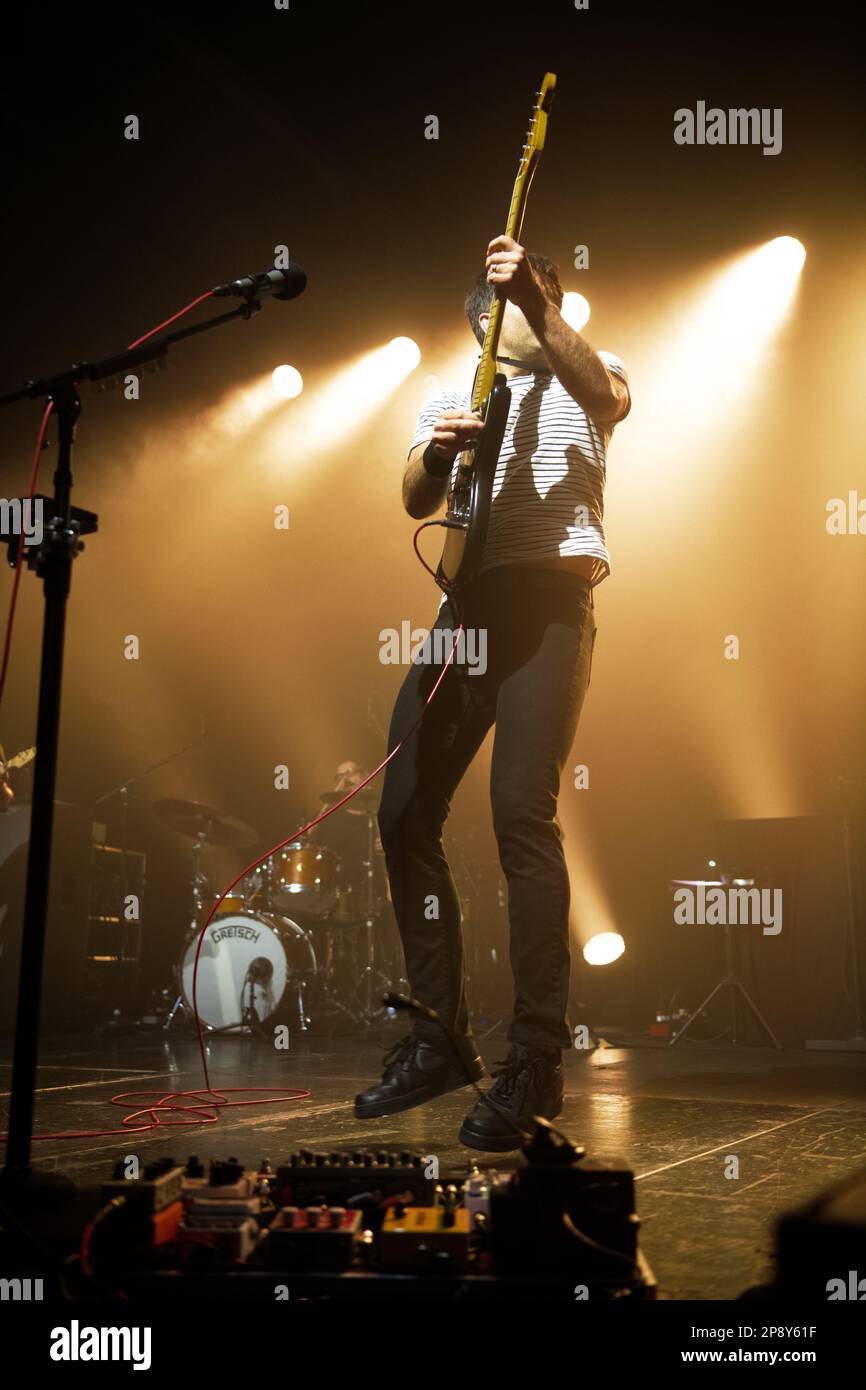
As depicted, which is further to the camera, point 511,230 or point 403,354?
point 403,354

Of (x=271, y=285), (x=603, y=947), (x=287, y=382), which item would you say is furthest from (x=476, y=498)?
(x=287, y=382)

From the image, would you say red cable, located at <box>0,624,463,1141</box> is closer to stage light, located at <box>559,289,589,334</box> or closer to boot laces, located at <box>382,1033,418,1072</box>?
boot laces, located at <box>382,1033,418,1072</box>

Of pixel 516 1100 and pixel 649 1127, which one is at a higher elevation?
pixel 516 1100

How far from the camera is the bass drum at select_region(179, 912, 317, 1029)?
625 cm

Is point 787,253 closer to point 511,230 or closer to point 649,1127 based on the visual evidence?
point 511,230

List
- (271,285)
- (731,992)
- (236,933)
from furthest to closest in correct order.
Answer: (236,933) < (731,992) < (271,285)

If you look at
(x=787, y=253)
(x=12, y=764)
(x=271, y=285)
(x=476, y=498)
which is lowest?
(x=12, y=764)

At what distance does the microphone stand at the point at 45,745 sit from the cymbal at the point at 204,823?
4.70m

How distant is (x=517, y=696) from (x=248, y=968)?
4.50 metres

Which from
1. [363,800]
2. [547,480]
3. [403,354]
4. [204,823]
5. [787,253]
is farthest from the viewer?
[363,800]

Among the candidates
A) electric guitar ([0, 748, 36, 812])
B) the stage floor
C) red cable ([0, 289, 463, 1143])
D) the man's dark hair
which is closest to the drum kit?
electric guitar ([0, 748, 36, 812])

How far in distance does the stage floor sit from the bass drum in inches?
64.3

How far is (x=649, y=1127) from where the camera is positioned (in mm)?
2408
